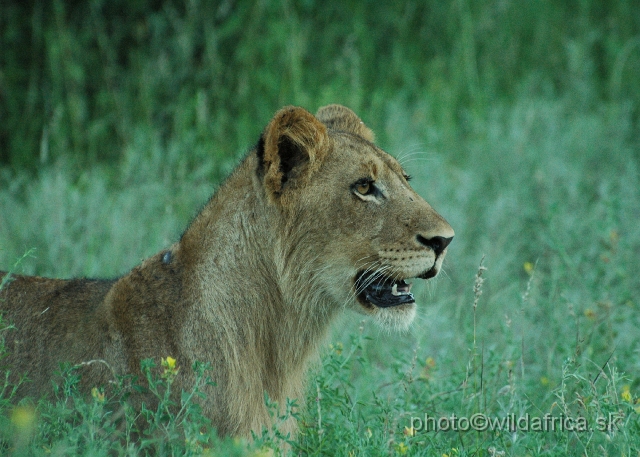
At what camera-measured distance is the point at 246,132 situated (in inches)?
291

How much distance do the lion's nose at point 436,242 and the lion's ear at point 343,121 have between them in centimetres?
75

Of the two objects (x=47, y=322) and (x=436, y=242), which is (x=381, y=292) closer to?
(x=436, y=242)

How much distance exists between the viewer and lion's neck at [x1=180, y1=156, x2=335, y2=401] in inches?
128

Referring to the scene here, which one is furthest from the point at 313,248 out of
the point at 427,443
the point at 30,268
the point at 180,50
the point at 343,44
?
the point at 343,44

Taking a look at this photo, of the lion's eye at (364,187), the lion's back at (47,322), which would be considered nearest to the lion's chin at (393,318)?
the lion's eye at (364,187)

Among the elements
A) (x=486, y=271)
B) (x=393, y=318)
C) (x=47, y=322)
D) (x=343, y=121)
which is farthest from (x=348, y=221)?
(x=486, y=271)

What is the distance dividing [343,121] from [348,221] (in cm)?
74

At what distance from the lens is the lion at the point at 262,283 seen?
320cm

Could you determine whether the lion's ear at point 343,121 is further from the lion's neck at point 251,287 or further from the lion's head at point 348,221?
the lion's neck at point 251,287

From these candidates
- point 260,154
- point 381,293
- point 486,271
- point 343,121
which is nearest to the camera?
point 260,154

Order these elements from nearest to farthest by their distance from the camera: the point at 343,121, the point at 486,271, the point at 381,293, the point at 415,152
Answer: the point at 381,293
the point at 343,121
the point at 415,152
the point at 486,271

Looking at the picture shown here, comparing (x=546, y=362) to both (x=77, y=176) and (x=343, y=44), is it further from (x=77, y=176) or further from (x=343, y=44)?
(x=343, y=44)

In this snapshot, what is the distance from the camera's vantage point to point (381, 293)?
3.41m

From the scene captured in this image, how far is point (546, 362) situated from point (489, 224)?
1755 mm
